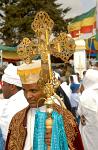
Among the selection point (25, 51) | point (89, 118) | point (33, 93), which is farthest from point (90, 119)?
point (25, 51)

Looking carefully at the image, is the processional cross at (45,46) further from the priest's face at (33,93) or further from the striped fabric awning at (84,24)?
the striped fabric awning at (84,24)

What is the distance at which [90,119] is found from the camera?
6.59 metres

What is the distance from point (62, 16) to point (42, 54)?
51907 millimetres

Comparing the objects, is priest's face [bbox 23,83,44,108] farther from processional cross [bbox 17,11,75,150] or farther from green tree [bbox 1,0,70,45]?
green tree [bbox 1,0,70,45]

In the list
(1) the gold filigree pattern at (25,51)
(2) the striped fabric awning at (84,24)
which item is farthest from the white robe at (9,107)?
(2) the striped fabric awning at (84,24)

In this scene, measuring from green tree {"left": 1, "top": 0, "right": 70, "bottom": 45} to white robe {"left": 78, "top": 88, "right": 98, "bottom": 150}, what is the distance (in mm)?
42891

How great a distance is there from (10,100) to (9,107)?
0.61 feet

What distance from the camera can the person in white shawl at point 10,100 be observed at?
6137 millimetres

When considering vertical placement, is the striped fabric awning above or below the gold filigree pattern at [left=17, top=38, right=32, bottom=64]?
below

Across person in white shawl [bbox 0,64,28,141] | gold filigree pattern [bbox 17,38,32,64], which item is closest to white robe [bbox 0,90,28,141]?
person in white shawl [bbox 0,64,28,141]

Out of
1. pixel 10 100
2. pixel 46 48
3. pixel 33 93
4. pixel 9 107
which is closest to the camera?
pixel 46 48

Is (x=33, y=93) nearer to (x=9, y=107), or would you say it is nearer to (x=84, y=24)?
(x=9, y=107)

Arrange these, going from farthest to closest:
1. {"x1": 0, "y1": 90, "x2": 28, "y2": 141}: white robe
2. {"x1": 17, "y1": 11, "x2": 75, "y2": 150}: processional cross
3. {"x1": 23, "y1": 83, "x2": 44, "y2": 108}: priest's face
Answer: {"x1": 0, "y1": 90, "x2": 28, "y2": 141}: white robe < {"x1": 23, "y1": 83, "x2": 44, "y2": 108}: priest's face < {"x1": 17, "y1": 11, "x2": 75, "y2": 150}: processional cross

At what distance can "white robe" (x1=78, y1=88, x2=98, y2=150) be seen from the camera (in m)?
6.56
